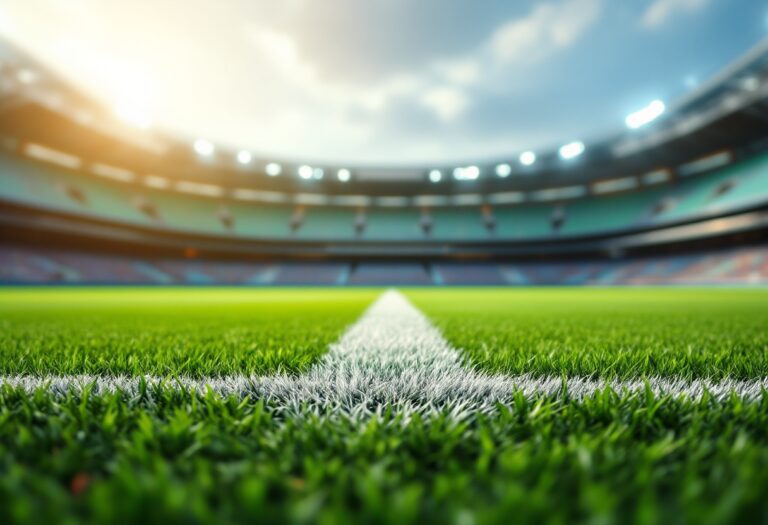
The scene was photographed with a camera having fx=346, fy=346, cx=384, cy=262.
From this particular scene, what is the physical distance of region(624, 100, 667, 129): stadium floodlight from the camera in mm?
18938

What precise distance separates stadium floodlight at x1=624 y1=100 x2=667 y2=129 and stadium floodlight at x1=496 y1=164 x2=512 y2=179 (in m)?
7.60

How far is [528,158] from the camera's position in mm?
24969

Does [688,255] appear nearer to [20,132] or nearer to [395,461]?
[395,461]

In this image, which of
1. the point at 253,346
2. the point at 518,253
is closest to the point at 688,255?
the point at 518,253

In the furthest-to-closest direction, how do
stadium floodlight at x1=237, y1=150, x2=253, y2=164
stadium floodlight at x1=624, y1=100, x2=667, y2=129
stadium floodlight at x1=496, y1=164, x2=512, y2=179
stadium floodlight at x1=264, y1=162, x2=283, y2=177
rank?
1. stadium floodlight at x1=264, y1=162, x2=283, y2=177
2. stadium floodlight at x1=496, y1=164, x2=512, y2=179
3. stadium floodlight at x1=237, y1=150, x2=253, y2=164
4. stadium floodlight at x1=624, y1=100, x2=667, y2=129

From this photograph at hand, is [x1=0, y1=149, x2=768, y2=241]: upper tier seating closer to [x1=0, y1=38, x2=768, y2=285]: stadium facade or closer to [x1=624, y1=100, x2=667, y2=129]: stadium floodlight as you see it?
[x1=0, y1=38, x2=768, y2=285]: stadium facade

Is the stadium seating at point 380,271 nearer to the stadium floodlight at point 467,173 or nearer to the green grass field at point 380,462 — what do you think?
the stadium floodlight at point 467,173

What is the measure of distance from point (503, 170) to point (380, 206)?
12.0 meters

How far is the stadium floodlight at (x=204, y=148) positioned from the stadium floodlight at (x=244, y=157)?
178 centimetres

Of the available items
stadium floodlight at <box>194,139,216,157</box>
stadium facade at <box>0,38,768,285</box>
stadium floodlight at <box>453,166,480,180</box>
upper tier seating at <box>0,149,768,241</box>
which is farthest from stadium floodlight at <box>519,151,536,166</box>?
stadium floodlight at <box>194,139,216,157</box>

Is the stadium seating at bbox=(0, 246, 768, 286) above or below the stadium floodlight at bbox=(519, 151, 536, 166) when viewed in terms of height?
below

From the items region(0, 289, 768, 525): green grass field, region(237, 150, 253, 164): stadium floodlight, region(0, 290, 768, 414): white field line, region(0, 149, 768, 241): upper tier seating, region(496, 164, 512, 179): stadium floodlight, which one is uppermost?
region(237, 150, 253, 164): stadium floodlight

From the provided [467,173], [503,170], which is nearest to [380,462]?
[503,170]

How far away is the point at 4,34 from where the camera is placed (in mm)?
13477
